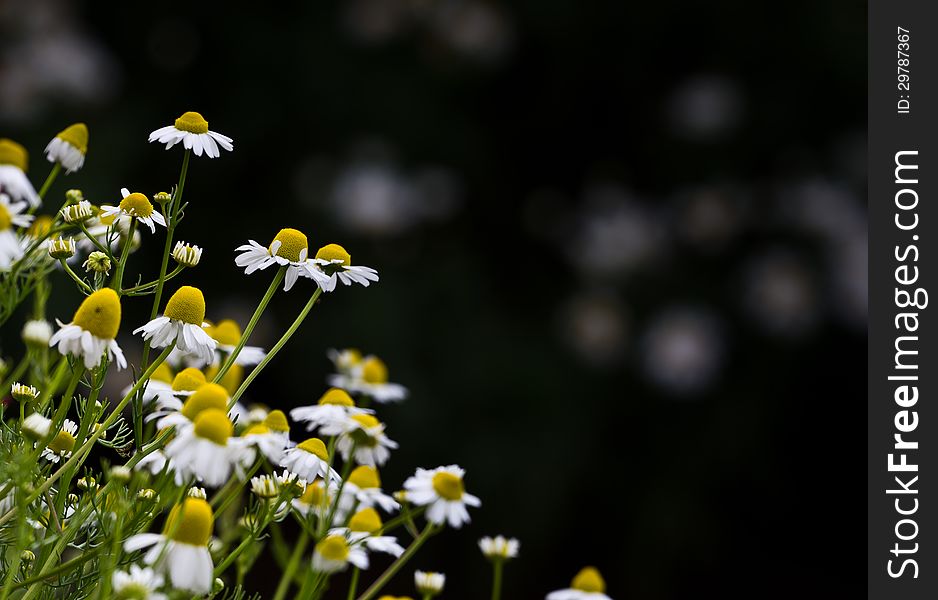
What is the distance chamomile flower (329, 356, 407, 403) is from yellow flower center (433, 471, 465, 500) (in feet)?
0.25

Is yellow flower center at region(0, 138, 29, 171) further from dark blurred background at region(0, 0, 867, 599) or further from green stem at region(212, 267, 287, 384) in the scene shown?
dark blurred background at region(0, 0, 867, 599)

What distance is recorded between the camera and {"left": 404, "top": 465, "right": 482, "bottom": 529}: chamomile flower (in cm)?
47

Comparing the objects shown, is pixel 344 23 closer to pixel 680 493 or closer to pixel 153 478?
pixel 680 493

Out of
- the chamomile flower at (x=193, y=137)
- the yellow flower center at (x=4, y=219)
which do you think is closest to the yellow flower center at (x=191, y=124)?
the chamomile flower at (x=193, y=137)

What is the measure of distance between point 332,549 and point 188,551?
0.06 m

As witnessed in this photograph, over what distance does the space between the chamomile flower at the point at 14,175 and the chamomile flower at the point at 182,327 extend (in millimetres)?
58

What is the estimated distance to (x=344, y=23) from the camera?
1.80m

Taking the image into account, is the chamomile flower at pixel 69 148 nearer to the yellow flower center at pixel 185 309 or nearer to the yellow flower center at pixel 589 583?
the yellow flower center at pixel 185 309

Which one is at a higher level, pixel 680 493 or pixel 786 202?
pixel 786 202

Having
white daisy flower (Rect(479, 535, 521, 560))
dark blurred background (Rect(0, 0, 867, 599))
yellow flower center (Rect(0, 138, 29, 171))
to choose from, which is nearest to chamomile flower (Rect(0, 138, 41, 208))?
yellow flower center (Rect(0, 138, 29, 171))

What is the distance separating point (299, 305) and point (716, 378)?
67cm

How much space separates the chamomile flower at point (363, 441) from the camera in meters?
0.44
